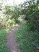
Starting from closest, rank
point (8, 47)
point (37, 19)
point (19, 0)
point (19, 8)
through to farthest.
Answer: point (8, 47) → point (37, 19) → point (19, 8) → point (19, 0)

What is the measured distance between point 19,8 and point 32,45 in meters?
9.95

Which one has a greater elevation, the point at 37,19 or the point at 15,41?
the point at 37,19

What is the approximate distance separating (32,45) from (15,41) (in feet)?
4.85

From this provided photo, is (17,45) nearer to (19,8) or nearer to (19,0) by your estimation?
(19,8)

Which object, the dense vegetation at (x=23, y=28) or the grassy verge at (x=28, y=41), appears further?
the dense vegetation at (x=23, y=28)

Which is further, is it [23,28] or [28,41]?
[23,28]

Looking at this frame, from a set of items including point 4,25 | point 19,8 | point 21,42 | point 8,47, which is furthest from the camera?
point 19,8

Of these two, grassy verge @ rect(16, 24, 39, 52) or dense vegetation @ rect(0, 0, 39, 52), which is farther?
dense vegetation @ rect(0, 0, 39, 52)

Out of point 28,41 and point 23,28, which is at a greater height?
point 28,41

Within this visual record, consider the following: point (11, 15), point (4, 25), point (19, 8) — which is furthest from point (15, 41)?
point (19, 8)

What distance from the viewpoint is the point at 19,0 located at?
75.3ft

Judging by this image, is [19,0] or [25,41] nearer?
[25,41]

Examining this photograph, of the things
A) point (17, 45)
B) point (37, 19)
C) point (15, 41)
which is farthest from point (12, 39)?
point (37, 19)

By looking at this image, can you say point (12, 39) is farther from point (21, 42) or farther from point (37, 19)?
point (37, 19)
